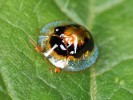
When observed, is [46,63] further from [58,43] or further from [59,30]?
[59,30]

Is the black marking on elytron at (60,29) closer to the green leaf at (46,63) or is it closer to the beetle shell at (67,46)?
the beetle shell at (67,46)

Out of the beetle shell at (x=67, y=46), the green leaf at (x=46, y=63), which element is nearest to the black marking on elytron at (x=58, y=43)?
the beetle shell at (x=67, y=46)

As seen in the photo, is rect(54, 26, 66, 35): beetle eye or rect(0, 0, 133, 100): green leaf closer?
rect(0, 0, 133, 100): green leaf

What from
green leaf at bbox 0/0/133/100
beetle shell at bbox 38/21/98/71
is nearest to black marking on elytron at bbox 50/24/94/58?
beetle shell at bbox 38/21/98/71

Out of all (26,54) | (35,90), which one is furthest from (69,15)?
(35,90)

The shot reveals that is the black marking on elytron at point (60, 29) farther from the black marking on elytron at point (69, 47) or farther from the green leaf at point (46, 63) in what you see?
the green leaf at point (46, 63)

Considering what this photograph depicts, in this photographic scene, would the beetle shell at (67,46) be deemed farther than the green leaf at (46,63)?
Yes

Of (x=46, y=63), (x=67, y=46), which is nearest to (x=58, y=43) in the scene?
(x=67, y=46)

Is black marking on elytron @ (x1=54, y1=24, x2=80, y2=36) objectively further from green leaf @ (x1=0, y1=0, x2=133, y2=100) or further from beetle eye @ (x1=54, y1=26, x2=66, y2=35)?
green leaf @ (x1=0, y1=0, x2=133, y2=100)

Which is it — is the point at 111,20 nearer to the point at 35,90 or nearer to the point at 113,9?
the point at 113,9
